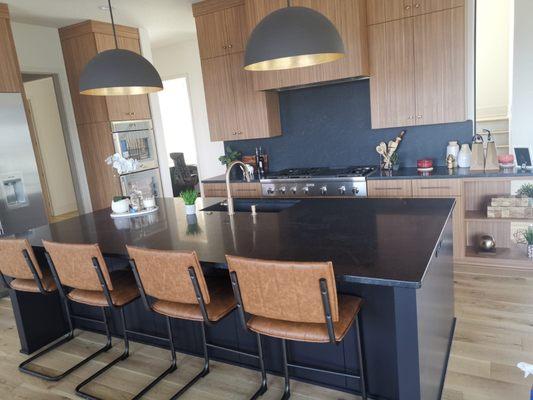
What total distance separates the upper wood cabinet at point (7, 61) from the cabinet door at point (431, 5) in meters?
3.94

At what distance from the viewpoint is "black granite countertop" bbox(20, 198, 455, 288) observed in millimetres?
1723

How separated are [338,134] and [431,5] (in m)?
1.53

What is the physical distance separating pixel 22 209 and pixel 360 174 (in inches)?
135

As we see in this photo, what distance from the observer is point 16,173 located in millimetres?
4230

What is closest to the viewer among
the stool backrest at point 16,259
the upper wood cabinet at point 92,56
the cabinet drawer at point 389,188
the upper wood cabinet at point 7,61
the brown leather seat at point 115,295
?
the brown leather seat at point 115,295

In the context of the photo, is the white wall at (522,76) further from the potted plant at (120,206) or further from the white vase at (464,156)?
the potted plant at (120,206)

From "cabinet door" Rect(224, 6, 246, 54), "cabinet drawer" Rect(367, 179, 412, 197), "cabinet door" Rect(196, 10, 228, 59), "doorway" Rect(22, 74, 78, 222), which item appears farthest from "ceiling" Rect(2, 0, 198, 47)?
"cabinet drawer" Rect(367, 179, 412, 197)

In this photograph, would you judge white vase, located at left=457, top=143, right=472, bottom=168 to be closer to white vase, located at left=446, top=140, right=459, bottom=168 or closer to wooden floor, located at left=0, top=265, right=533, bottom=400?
white vase, located at left=446, top=140, right=459, bottom=168

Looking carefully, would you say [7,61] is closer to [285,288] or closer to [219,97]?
[219,97]

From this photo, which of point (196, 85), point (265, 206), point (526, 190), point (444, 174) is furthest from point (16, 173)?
point (526, 190)

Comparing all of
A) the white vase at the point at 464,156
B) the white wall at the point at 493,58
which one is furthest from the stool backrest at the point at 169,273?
the white wall at the point at 493,58

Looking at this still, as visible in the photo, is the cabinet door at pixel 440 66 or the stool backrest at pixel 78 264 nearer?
the stool backrest at pixel 78 264

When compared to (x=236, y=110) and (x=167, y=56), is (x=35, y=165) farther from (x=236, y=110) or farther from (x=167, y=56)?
(x=167, y=56)

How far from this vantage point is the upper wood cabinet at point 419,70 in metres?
3.74
